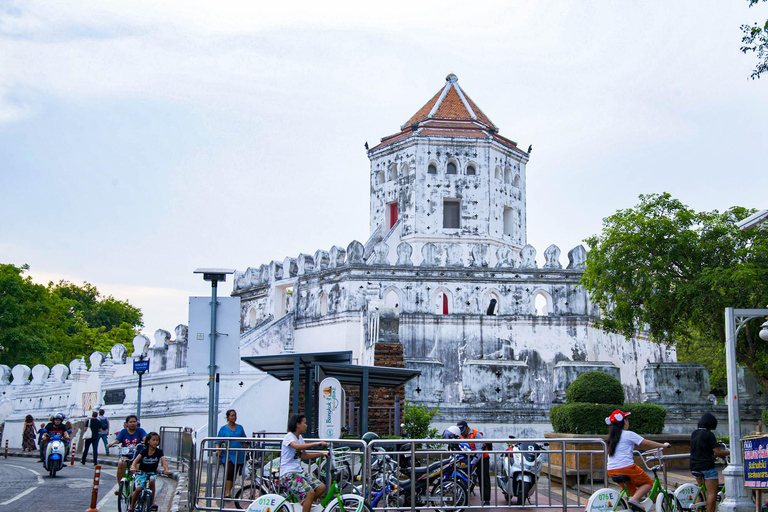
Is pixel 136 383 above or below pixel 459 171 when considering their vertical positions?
below

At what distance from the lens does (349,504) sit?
8820mm

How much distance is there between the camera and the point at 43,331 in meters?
42.0

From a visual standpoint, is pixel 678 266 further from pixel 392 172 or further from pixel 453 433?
pixel 392 172

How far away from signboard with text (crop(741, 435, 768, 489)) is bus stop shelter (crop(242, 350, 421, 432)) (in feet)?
20.2

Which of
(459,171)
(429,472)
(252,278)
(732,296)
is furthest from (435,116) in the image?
(429,472)

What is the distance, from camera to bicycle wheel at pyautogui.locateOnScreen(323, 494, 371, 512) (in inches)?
338

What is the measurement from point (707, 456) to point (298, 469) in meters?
5.01

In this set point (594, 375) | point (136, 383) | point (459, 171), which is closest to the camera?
point (594, 375)

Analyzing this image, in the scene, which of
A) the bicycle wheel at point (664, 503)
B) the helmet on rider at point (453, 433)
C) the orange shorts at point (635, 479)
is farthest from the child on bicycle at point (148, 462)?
the bicycle wheel at point (664, 503)

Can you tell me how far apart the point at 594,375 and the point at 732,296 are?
11.3ft

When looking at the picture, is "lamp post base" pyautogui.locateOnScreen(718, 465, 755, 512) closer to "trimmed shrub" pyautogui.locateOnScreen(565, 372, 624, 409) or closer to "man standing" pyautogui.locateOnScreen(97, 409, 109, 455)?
"trimmed shrub" pyautogui.locateOnScreen(565, 372, 624, 409)

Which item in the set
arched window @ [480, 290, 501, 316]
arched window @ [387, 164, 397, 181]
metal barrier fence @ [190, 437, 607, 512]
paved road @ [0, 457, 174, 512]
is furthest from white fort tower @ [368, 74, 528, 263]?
metal barrier fence @ [190, 437, 607, 512]

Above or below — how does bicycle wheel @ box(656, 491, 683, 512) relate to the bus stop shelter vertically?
below

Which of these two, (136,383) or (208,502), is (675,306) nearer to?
(208,502)
